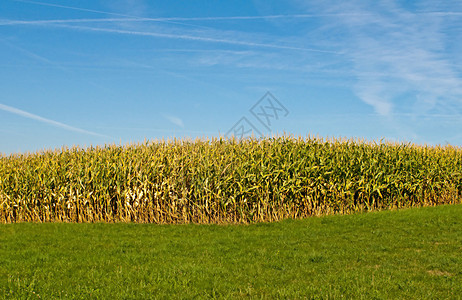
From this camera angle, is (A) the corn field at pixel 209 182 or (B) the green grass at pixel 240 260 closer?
(B) the green grass at pixel 240 260

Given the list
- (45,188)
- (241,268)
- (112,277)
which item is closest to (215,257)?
(241,268)

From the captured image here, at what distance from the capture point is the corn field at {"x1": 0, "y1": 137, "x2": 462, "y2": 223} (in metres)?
14.1

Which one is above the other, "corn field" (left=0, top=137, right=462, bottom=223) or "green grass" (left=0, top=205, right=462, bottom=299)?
"corn field" (left=0, top=137, right=462, bottom=223)

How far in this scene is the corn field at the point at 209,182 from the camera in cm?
1409

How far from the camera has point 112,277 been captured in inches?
299

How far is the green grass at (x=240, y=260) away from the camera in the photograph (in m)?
6.85

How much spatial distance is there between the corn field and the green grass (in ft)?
4.10

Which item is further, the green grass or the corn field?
the corn field

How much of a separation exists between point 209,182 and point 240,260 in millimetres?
5601

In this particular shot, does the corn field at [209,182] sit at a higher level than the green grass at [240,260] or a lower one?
higher

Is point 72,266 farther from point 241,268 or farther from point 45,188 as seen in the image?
point 45,188

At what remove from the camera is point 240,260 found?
28.7ft

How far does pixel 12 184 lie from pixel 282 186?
11423mm

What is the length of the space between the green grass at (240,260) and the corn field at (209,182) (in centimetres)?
125
